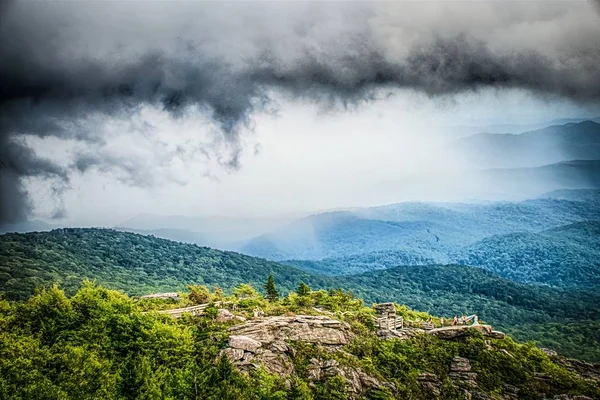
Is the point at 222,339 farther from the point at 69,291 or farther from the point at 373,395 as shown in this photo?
the point at 69,291

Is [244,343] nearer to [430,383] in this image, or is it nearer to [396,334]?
[430,383]

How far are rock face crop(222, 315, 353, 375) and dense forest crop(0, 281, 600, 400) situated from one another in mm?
829

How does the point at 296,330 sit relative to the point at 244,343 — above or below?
below

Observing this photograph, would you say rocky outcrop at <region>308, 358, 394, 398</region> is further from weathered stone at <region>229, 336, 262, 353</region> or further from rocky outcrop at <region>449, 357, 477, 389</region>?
rocky outcrop at <region>449, 357, 477, 389</region>

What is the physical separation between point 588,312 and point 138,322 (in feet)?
660

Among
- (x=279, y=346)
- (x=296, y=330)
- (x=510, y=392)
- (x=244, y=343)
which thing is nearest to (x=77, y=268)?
(x=296, y=330)

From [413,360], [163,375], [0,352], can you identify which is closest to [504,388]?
[413,360]

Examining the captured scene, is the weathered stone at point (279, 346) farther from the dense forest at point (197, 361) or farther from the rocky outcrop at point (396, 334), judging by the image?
the rocky outcrop at point (396, 334)

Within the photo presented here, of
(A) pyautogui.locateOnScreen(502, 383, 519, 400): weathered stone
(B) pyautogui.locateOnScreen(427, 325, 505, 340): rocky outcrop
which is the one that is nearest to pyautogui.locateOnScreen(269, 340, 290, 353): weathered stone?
(B) pyautogui.locateOnScreen(427, 325, 505, 340): rocky outcrop

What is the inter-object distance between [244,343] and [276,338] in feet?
13.0

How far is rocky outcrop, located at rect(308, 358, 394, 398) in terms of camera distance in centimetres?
4503

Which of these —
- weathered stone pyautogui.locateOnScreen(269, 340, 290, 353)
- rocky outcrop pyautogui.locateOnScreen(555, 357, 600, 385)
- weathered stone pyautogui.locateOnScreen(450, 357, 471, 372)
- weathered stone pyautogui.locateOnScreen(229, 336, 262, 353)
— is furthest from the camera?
rocky outcrop pyautogui.locateOnScreen(555, 357, 600, 385)

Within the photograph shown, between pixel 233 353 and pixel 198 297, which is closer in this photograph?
pixel 233 353

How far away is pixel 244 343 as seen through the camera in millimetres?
45781
